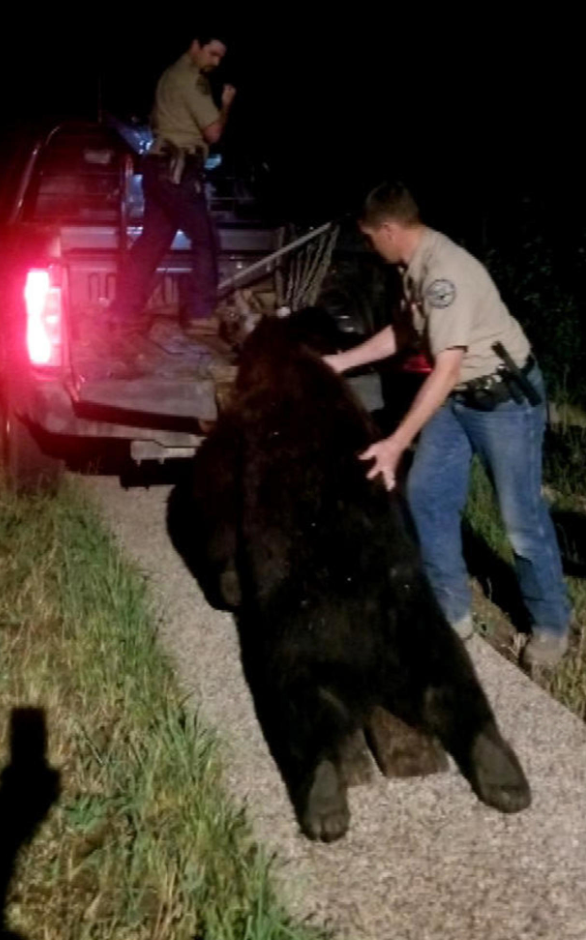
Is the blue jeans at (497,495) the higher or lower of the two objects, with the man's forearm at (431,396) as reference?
lower

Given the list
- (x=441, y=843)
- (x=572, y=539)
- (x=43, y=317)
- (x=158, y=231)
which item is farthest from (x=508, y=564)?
(x=441, y=843)

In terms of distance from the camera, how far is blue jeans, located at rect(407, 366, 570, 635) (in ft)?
17.0

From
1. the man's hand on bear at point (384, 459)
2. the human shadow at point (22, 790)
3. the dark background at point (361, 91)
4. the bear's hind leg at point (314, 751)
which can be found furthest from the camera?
the dark background at point (361, 91)

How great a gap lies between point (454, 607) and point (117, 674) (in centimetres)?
133

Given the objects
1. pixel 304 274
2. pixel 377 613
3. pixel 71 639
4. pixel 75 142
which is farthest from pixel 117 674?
pixel 75 142

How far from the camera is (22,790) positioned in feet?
14.0

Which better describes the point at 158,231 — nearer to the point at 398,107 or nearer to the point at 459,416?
the point at 459,416

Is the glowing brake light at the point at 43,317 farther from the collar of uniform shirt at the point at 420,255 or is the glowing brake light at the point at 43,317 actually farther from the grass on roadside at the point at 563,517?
the grass on roadside at the point at 563,517

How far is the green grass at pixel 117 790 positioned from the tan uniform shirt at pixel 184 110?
250 centimetres

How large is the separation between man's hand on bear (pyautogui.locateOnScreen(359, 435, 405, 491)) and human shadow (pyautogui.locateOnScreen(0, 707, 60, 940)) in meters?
1.27

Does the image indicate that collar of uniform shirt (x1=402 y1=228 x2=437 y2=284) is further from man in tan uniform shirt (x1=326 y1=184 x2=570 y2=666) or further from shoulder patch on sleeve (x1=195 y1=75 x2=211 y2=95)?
shoulder patch on sleeve (x1=195 y1=75 x2=211 y2=95)

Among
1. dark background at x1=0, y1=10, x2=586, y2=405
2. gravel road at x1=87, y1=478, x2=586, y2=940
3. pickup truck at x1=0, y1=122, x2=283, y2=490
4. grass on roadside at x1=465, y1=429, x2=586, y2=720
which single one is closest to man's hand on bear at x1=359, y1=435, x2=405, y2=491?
gravel road at x1=87, y1=478, x2=586, y2=940

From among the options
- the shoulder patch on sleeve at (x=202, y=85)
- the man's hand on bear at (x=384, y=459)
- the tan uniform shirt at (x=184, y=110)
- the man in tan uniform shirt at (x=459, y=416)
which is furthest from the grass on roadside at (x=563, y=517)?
the shoulder patch on sleeve at (x=202, y=85)

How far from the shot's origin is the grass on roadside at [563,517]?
17.5ft
